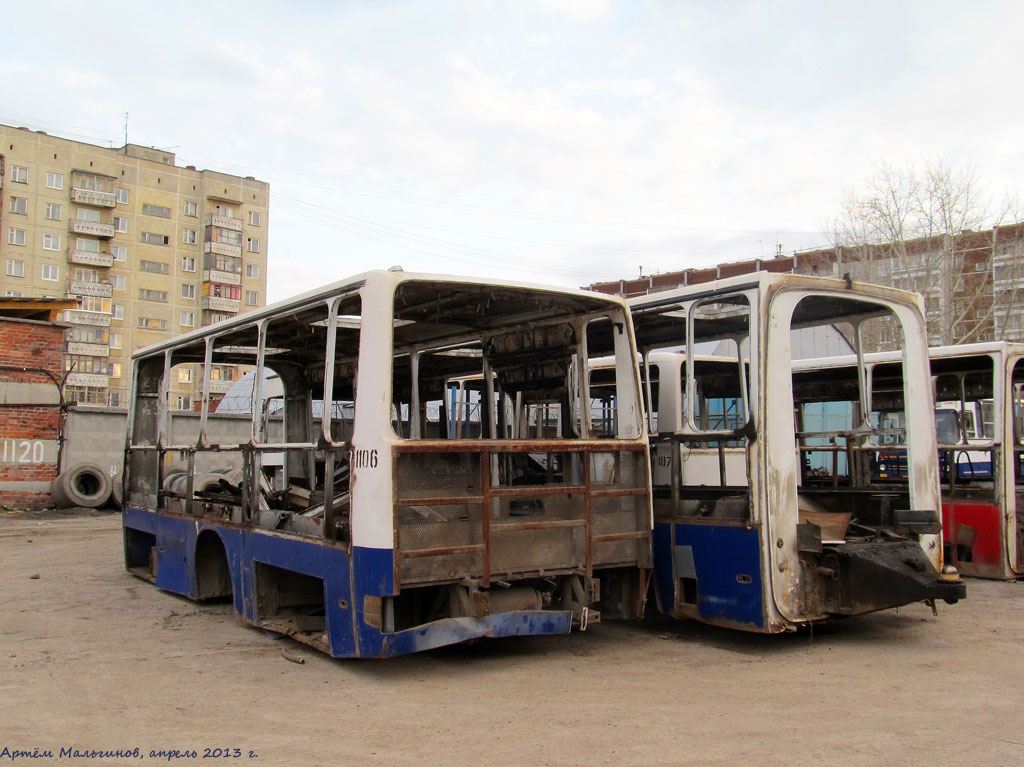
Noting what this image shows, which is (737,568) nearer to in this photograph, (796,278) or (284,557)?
(796,278)

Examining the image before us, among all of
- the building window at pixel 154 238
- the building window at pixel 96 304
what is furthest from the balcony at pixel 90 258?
the building window at pixel 154 238

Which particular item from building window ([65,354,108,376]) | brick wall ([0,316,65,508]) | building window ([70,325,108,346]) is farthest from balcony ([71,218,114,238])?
brick wall ([0,316,65,508])

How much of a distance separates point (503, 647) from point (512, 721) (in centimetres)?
192

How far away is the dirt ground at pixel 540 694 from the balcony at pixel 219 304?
63033 mm

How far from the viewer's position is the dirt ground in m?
4.48

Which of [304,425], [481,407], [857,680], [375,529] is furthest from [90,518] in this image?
[857,680]

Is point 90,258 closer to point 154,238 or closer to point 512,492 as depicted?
point 154,238

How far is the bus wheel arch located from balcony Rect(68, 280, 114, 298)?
198 feet

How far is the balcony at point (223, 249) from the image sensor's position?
222ft

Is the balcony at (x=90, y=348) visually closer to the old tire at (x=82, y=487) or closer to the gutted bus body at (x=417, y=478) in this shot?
the old tire at (x=82, y=487)

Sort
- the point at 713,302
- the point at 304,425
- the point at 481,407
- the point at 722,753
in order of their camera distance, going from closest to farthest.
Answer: the point at 722,753, the point at 713,302, the point at 481,407, the point at 304,425

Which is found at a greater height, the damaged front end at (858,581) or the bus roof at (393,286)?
the bus roof at (393,286)

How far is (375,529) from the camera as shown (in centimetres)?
545

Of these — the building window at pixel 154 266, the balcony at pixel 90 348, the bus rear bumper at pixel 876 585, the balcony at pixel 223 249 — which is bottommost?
the bus rear bumper at pixel 876 585
